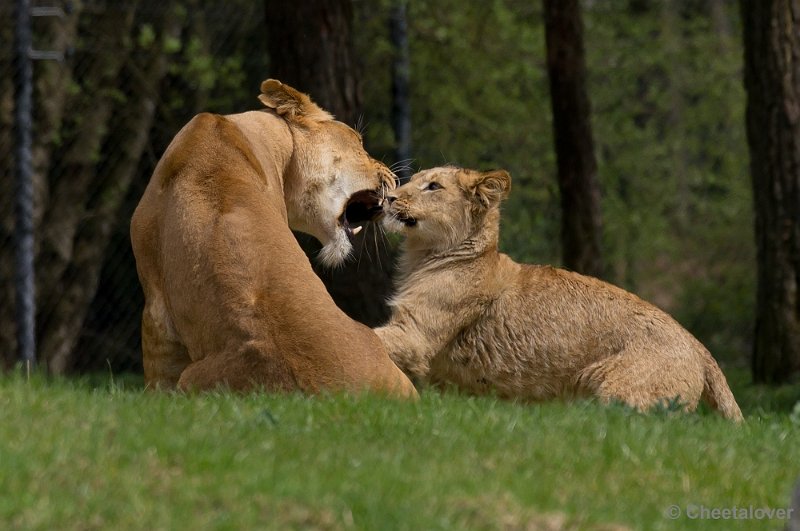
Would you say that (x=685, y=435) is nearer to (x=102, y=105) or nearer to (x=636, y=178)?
(x=102, y=105)

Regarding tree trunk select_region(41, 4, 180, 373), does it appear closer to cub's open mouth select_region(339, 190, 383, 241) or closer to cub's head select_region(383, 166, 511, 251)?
cub's head select_region(383, 166, 511, 251)

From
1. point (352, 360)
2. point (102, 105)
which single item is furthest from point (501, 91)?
point (352, 360)

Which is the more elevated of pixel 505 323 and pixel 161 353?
pixel 161 353

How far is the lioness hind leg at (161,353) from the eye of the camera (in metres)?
6.30

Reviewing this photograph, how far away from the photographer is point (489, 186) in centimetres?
799

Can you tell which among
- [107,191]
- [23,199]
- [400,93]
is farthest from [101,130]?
[400,93]

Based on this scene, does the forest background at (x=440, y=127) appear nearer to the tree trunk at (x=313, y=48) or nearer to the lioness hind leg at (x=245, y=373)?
the tree trunk at (x=313, y=48)

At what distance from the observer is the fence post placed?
32.2ft

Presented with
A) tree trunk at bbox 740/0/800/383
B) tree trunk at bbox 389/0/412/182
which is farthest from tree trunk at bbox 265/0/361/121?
tree trunk at bbox 740/0/800/383

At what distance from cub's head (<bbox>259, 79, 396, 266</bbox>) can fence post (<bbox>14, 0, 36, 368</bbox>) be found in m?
3.21

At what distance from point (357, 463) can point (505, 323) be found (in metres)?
3.05

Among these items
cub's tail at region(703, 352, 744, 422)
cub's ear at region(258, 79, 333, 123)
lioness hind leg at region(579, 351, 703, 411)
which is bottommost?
cub's tail at region(703, 352, 744, 422)

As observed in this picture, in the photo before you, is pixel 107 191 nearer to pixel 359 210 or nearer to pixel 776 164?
pixel 359 210

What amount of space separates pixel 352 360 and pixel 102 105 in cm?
715
